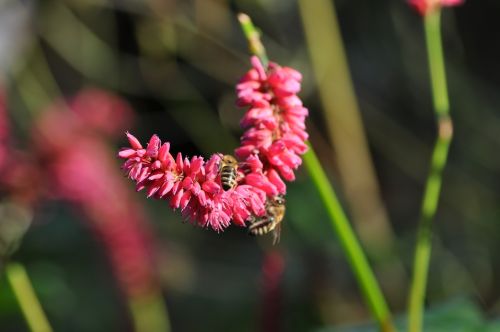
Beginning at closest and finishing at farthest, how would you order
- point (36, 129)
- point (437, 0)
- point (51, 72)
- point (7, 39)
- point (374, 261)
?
point (437, 0), point (36, 129), point (374, 261), point (7, 39), point (51, 72)

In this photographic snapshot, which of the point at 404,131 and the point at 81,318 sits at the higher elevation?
the point at 404,131

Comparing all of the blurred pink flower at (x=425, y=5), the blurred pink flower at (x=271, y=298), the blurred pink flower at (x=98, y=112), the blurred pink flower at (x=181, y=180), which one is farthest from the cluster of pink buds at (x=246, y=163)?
the blurred pink flower at (x=98, y=112)

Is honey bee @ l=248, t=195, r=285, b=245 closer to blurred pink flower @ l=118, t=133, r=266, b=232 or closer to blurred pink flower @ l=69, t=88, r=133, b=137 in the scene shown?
blurred pink flower @ l=118, t=133, r=266, b=232

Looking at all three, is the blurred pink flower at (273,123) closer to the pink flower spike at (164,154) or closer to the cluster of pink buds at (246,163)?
the cluster of pink buds at (246,163)

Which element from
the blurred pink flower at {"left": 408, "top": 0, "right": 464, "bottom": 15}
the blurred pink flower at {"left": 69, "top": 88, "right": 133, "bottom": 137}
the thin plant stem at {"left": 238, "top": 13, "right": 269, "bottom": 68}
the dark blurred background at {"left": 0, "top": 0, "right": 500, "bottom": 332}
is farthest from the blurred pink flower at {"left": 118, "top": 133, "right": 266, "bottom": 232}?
the dark blurred background at {"left": 0, "top": 0, "right": 500, "bottom": 332}

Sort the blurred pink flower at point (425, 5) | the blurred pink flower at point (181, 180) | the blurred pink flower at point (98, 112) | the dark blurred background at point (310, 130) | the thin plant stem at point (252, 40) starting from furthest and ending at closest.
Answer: the dark blurred background at point (310, 130)
the blurred pink flower at point (98, 112)
the blurred pink flower at point (425, 5)
the thin plant stem at point (252, 40)
the blurred pink flower at point (181, 180)

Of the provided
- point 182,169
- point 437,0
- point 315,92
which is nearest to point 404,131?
point 315,92

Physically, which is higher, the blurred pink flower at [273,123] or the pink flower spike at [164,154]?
the blurred pink flower at [273,123]

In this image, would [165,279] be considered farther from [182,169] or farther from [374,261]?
[182,169]
